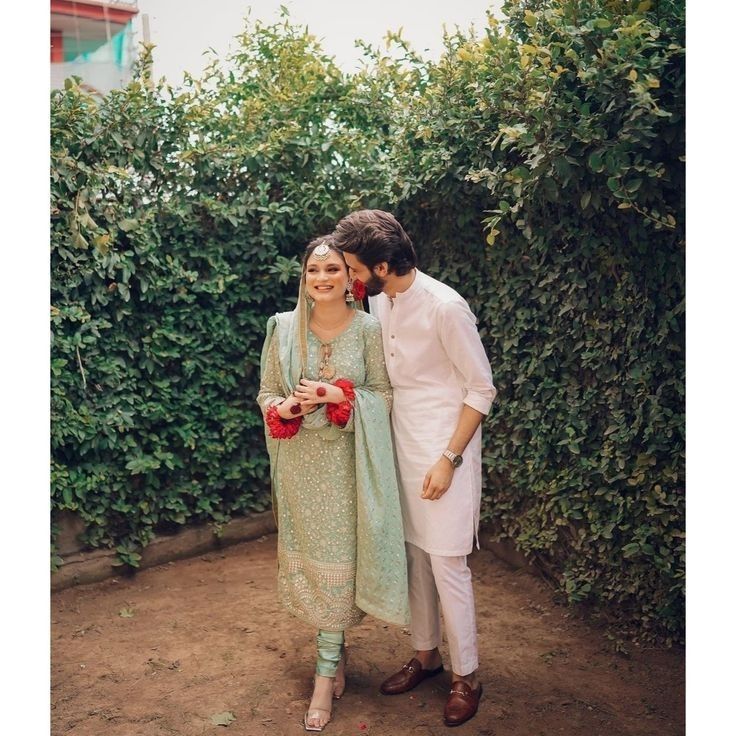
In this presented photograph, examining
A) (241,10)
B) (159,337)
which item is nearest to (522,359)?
(159,337)

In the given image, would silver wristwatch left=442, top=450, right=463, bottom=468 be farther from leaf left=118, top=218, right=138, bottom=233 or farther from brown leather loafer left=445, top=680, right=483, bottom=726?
leaf left=118, top=218, right=138, bottom=233

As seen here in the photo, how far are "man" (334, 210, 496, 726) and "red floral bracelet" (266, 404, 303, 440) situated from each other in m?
0.40

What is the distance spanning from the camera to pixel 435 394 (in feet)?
9.23

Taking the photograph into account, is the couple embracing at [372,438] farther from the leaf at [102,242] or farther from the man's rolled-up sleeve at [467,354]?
the leaf at [102,242]

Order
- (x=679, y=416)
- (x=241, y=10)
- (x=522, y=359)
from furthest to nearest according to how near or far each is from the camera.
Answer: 1. (x=241, y=10)
2. (x=522, y=359)
3. (x=679, y=416)

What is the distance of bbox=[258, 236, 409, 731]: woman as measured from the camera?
9.05 ft

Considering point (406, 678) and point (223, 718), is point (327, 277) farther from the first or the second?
point (223, 718)

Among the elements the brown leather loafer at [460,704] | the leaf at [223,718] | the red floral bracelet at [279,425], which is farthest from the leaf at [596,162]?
the leaf at [223,718]

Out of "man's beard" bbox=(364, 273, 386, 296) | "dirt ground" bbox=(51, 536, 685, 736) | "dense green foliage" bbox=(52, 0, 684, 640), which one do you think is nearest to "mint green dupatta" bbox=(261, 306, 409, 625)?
"man's beard" bbox=(364, 273, 386, 296)

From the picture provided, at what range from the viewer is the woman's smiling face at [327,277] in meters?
2.74
